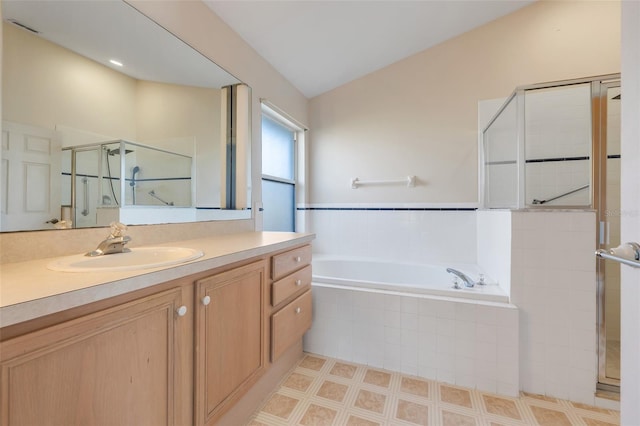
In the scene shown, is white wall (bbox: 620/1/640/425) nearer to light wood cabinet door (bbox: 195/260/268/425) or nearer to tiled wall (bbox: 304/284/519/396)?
tiled wall (bbox: 304/284/519/396)

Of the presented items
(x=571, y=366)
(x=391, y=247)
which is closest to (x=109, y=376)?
(x=571, y=366)

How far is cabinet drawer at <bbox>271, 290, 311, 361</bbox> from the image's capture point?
144 centimetres

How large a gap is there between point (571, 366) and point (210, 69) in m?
2.73

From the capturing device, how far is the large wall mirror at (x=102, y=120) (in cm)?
91

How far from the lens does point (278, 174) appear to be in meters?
2.71

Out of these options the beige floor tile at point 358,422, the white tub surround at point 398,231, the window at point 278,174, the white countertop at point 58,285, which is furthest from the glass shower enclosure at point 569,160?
the white countertop at point 58,285

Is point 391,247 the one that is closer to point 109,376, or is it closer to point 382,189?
point 382,189

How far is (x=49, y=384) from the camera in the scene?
23.4 inches

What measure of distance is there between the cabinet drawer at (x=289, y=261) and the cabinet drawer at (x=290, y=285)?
0.03 metres

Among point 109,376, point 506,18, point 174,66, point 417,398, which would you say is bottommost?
point 417,398

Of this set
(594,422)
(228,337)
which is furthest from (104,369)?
(594,422)

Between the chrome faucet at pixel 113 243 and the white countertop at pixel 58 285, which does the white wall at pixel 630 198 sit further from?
the chrome faucet at pixel 113 243

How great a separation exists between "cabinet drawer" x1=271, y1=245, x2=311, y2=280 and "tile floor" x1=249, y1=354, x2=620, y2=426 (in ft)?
2.29

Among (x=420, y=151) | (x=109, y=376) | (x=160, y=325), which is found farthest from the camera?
(x=420, y=151)
